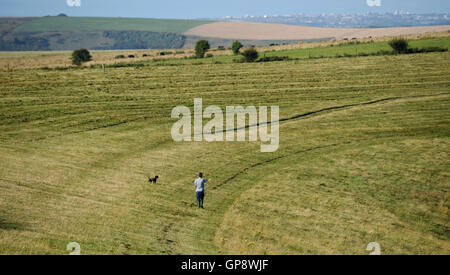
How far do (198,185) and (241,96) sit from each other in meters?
26.5

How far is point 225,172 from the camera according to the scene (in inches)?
961

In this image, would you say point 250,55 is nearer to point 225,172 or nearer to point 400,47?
point 400,47

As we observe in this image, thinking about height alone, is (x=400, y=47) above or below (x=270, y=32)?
below

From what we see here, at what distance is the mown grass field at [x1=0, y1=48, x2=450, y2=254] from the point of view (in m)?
16.4

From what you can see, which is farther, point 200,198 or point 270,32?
point 270,32

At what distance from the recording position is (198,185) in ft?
62.8

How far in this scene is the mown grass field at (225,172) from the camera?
16.4 m

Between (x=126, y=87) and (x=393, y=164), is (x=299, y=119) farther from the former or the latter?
(x=126, y=87)

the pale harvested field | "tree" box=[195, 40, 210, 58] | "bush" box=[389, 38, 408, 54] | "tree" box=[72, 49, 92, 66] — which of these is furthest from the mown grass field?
the pale harvested field

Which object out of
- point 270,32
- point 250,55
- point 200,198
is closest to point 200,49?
point 250,55

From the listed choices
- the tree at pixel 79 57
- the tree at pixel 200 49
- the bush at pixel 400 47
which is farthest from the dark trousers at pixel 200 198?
the tree at pixel 79 57

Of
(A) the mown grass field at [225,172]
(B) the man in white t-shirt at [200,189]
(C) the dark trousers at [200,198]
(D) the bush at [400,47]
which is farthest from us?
(D) the bush at [400,47]

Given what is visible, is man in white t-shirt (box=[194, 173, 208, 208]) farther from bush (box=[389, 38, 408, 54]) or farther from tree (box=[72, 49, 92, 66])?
tree (box=[72, 49, 92, 66])

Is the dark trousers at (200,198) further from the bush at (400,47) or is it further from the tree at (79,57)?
the tree at (79,57)
